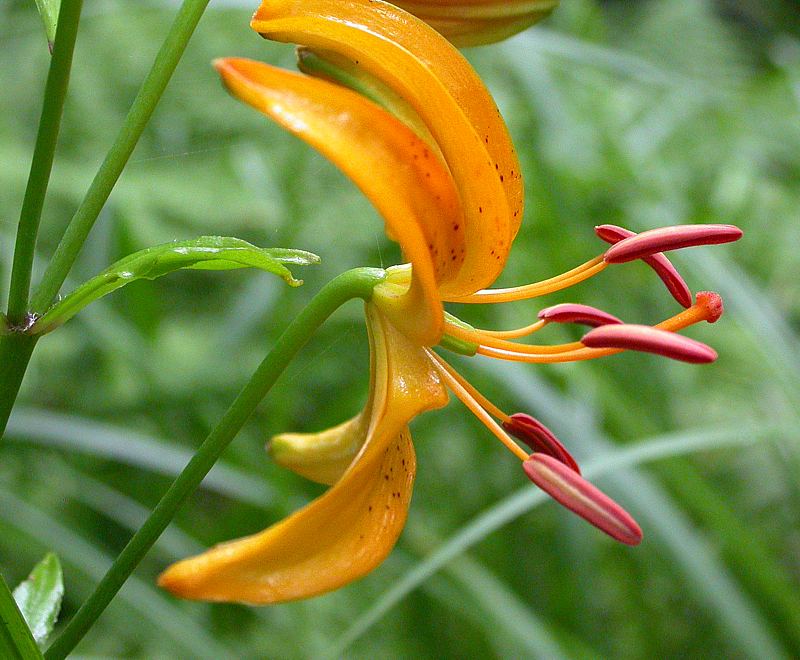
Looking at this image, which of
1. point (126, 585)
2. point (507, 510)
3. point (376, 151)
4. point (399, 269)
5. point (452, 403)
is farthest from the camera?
point (452, 403)

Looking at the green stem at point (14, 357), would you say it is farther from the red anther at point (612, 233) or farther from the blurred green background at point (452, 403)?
the blurred green background at point (452, 403)

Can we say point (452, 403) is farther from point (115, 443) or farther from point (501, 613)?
point (115, 443)

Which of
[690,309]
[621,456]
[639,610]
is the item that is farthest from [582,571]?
[690,309]

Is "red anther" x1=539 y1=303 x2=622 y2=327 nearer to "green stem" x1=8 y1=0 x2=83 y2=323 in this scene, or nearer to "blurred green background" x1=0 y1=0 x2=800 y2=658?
"green stem" x1=8 y1=0 x2=83 y2=323

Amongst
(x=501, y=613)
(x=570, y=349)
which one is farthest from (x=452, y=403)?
(x=570, y=349)

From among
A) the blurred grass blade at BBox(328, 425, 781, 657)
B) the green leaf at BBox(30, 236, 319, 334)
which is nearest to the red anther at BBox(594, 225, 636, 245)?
the green leaf at BBox(30, 236, 319, 334)
